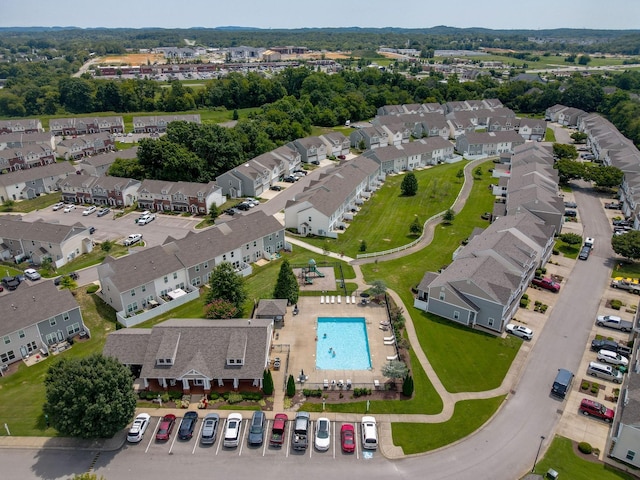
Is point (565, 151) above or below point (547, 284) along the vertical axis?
above

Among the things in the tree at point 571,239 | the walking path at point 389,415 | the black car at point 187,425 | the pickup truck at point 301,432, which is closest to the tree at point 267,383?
the walking path at point 389,415

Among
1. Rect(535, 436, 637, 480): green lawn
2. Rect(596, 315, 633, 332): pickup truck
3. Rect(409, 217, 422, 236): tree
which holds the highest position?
Rect(409, 217, 422, 236): tree

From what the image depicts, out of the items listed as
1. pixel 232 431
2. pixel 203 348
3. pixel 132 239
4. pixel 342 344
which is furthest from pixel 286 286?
pixel 132 239

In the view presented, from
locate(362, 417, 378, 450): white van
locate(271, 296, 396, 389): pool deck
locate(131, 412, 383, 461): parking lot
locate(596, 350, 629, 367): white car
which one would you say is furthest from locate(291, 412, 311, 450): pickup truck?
locate(596, 350, 629, 367): white car

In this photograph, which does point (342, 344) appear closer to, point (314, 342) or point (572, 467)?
point (314, 342)

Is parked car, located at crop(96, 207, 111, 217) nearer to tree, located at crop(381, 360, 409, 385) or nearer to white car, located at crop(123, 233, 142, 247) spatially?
white car, located at crop(123, 233, 142, 247)

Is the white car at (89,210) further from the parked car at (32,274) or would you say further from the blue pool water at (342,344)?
the blue pool water at (342,344)

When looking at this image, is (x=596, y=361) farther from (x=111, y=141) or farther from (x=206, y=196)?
(x=111, y=141)
